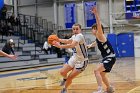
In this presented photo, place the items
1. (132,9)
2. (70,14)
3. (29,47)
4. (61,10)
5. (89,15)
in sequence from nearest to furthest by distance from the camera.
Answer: (29,47)
(132,9)
(89,15)
(70,14)
(61,10)

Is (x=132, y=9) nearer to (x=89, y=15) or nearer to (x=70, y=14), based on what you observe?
(x=89, y=15)

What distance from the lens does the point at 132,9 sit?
28.8m

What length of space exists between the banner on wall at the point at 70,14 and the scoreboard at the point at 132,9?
16.4 feet

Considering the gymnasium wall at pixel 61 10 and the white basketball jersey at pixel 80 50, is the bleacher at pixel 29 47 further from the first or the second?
the white basketball jersey at pixel 80 50

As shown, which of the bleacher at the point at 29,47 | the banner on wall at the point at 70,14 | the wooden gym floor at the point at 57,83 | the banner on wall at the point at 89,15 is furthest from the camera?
the banner on wall at the point at 70,14

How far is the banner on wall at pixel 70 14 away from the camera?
30859mm

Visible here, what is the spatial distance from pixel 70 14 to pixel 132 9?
5.89 meters

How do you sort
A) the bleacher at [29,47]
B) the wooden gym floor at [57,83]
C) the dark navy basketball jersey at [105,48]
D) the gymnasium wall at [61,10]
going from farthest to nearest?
the gymnasium wall at [61,10], the bleacher at [29,47], the wooden gym floor at [57,83], the dark navy basketball jersey at [105,48]

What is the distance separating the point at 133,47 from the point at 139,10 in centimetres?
341

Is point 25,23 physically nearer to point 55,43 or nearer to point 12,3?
point 12,3

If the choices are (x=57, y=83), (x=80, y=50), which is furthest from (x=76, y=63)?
(x=57, y=83)

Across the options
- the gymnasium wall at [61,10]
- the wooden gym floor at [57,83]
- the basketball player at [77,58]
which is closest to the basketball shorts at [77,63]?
the basketball player at [77,58]

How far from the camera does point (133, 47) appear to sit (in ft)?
96.9

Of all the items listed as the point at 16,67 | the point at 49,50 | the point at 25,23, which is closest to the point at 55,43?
the point at 16,67
